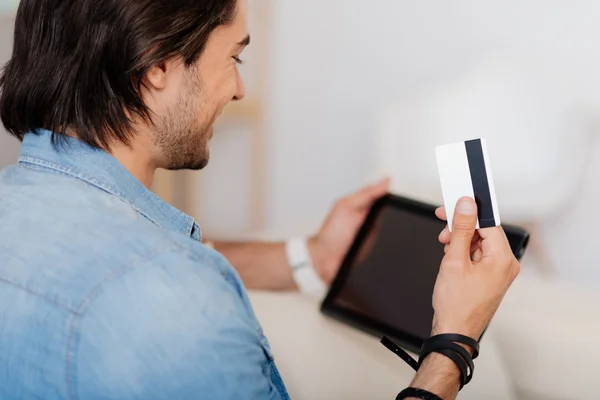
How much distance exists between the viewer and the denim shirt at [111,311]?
24.4 inches

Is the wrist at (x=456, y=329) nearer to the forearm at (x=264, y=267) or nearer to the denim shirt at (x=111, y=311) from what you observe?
the denim shirt at (x=111, y=311)

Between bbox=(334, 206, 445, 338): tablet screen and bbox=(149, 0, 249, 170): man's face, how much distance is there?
15.1 inches

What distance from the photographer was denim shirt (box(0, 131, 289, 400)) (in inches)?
24.4

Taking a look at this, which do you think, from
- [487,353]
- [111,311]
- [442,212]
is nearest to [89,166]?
[111,311]

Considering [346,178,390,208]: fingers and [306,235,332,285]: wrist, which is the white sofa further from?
[346,178,390,208]: fingers

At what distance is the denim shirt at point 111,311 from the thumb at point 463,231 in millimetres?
219

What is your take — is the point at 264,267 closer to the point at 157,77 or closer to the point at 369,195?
the point at 369,195

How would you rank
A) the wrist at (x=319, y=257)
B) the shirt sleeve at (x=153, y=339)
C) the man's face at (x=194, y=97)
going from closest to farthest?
the shirt sleeve at (x=153, y=339) < the man's face at (x=194, y=97) < the wrist at (x=319, y=257)

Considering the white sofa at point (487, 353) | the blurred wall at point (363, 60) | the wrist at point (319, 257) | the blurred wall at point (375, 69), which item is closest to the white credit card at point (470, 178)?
the white sofa at point (487, 353)

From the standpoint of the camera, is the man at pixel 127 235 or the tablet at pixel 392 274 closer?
the man at pixel 127 235

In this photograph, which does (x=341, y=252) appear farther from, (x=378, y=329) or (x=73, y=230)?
(x=73, y=230)

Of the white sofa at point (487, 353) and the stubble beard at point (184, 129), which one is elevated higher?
the stubble beard at point (184, 129)

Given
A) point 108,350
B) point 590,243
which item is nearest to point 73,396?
point 108,350

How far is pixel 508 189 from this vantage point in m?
1.42
